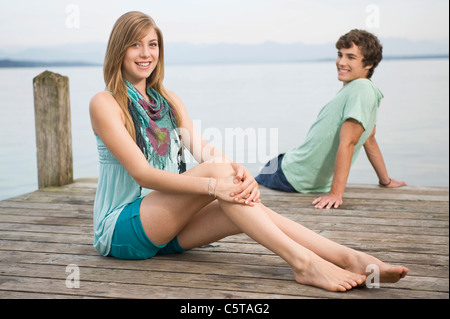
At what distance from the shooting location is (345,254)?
2.09 meters

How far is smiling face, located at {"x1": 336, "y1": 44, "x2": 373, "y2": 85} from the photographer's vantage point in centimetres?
364

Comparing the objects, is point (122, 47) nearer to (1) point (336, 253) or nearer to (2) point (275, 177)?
(1) point (336, 253)

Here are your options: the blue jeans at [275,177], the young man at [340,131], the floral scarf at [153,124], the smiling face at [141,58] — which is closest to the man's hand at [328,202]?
the young man at [340,131]

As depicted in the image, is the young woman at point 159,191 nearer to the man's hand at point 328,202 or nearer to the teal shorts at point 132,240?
the teal shorts at point 132,240

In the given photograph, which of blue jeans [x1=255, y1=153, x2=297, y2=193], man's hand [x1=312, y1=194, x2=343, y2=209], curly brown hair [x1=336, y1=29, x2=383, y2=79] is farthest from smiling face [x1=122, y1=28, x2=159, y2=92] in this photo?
blue jeans [x1=255, y1=153, x2=297, y2=193]

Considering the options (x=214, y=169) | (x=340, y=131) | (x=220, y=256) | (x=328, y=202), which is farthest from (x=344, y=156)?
Answer: (x=214, y=169)

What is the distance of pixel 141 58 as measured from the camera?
7.50 ft

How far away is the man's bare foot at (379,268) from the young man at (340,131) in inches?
56.0

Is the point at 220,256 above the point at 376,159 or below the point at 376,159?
below

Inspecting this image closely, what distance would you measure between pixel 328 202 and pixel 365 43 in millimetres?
1097

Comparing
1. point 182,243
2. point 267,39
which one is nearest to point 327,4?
point 267,39

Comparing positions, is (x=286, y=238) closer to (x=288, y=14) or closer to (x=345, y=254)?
(x=345, y=254)

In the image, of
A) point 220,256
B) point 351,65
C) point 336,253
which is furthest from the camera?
point 351,65

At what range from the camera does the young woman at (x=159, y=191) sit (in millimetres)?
2049
